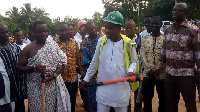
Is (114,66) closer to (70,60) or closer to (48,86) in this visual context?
(48,86)

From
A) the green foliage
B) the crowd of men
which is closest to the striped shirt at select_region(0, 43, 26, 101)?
the crowd of men

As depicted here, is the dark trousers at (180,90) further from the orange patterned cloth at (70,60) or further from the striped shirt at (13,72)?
the striped shirt at (13,72)

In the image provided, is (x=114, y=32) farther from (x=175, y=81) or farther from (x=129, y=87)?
(x=175, y=81)

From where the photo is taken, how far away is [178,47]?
3.93 m

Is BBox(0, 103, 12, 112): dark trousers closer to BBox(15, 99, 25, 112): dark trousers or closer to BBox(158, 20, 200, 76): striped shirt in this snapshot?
BBox(15, 99, 25, 112): dark trousers

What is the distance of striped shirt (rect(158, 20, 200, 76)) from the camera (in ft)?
12.6

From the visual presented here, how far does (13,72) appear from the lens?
3.74 meters

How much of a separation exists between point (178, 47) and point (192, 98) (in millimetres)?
822

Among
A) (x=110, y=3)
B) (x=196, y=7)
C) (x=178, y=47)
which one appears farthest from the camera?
(x=110, y=3)

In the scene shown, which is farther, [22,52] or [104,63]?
[22,52]

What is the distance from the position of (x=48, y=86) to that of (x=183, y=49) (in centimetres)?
214

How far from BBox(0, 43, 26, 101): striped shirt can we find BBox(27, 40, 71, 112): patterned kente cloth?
15 centimetres

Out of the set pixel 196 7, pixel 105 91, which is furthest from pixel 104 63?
pixel 196 7

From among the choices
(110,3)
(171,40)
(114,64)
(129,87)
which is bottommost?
(129,87)
